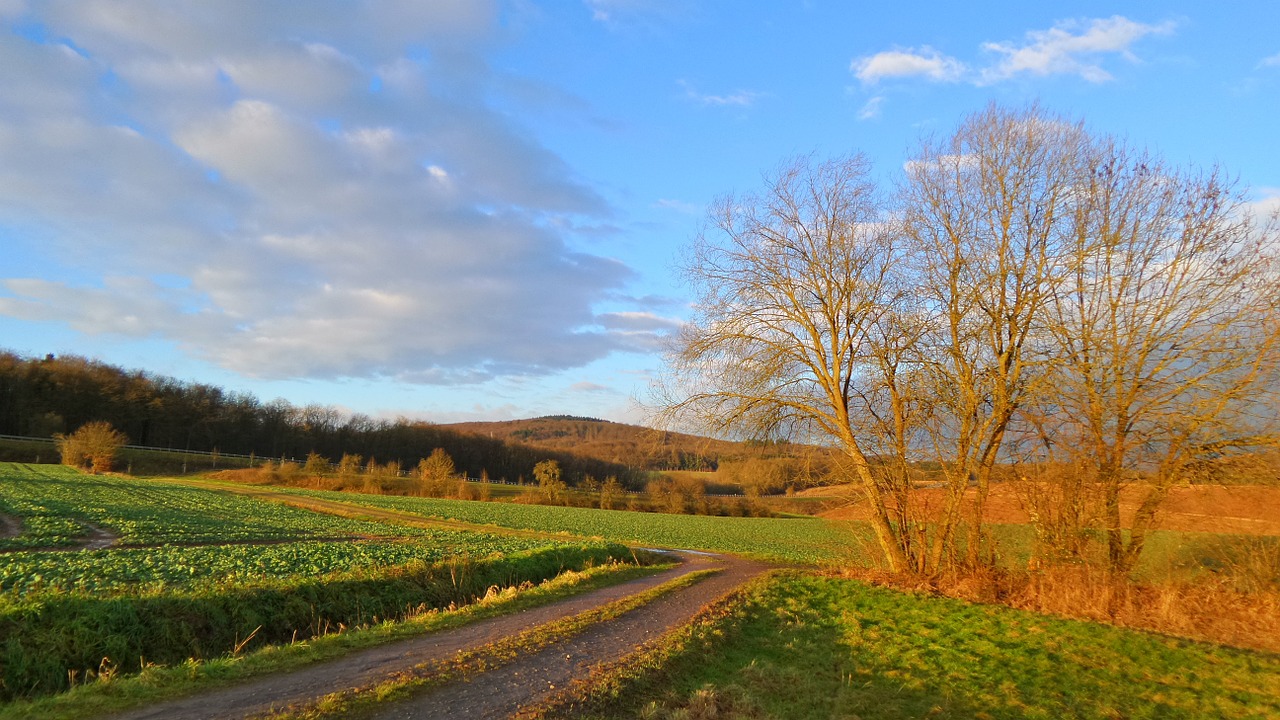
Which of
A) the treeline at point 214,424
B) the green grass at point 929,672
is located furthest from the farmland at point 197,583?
the treeline at point 214,424

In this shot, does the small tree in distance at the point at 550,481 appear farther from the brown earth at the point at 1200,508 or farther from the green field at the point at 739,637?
the brown earth at the point at 1200,508

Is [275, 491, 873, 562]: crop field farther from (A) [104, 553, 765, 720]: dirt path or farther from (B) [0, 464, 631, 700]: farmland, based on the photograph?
(A) [104, 553, 765, 720]: dirt path

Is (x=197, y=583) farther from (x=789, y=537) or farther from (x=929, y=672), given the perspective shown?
(x=789, y=537)

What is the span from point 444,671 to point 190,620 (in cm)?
566

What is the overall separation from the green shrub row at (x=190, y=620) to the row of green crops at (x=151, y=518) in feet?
39.1

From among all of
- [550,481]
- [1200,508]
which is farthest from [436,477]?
[1200,508]

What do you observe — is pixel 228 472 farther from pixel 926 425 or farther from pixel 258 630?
pixel 926 425

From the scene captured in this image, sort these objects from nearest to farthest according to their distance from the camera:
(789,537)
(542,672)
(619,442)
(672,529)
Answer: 1. (542,672)
2. (789,537)
3. (672,529)
4. (619,442)

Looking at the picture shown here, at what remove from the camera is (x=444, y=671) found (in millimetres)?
7656

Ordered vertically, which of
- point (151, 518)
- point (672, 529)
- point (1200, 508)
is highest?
point (1200, 508)

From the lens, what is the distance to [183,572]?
45.7ft

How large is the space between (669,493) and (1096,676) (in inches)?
2223

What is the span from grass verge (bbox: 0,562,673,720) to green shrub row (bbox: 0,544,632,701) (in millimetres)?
681

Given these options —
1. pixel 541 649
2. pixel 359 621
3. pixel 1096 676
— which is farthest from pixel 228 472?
pixel 1096 676
